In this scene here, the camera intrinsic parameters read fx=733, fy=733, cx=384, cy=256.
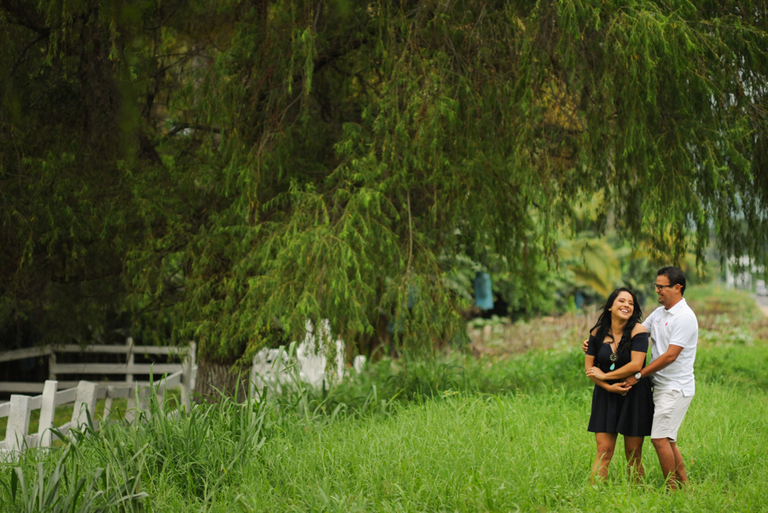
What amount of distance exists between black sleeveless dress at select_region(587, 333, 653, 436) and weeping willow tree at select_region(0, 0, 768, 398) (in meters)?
1.54

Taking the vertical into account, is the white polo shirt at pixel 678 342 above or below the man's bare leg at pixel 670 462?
above

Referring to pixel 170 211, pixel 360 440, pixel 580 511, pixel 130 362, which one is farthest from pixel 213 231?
pixel 130 362

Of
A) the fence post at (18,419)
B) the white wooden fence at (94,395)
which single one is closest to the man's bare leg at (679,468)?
the white wooden fence at (94,395)

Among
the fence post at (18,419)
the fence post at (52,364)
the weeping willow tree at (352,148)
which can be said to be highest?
the weeping willow tree at (352,148)

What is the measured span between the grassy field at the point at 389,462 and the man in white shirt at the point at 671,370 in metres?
0.24

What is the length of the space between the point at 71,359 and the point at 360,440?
1068cm

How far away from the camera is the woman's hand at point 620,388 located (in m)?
4.64

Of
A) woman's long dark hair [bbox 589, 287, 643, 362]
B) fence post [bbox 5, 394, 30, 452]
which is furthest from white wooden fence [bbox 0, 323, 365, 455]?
woman's long dark hair [bbox 589, 287, 643, 362]

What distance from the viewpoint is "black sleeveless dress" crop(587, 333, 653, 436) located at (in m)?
4.69

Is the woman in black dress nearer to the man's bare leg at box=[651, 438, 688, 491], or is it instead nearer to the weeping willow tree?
the man's bare leg at box=[651, 438, 688, 491]

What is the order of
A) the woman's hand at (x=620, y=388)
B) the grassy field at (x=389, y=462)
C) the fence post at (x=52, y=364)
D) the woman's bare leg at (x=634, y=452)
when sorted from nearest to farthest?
the grassy field at (x=389, y=462) → the woman's hand at (x=620, y=388) → the woman's bare leg at (x=634, y=452) → the fence post at (x=52, y=364)

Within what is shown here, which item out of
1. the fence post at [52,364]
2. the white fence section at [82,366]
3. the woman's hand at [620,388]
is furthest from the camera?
the fence post at [52,364]

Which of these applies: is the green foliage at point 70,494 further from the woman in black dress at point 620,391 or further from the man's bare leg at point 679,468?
the man's bare leg at point 679,468

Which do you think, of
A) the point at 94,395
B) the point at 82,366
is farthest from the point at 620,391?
the point at 82,366
